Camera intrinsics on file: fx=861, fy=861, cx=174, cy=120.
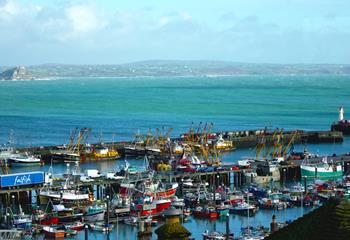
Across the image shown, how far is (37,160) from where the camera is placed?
54.0m

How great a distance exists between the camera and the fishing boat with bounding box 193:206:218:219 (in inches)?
1330

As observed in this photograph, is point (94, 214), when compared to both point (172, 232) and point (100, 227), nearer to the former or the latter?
point (100, 227)

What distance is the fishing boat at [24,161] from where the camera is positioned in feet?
176

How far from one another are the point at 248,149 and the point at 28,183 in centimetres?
2670

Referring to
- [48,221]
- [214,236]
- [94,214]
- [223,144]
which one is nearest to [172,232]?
[214,236]

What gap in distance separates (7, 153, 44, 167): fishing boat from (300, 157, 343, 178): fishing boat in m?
17.2

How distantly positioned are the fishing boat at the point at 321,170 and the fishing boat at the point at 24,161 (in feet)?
56.4

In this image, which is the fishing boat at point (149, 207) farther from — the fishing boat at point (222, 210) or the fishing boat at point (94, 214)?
the fishing boat at point (222, 210)

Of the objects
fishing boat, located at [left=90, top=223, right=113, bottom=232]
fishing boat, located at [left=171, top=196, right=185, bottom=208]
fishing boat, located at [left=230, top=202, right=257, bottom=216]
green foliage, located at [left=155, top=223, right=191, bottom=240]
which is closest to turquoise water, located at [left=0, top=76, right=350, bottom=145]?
fishing boat, located at [left=171, top=196, right=185, bottom=208]

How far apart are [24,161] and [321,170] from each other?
1888 centimetres

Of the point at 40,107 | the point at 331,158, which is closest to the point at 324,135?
the point at 331,158

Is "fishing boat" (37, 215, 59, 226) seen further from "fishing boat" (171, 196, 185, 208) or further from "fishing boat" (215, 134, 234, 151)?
"fishing boat" (215, 134, 234, 151)

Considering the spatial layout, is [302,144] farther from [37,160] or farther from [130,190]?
[130,190]

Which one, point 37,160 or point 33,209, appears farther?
point 37,160
